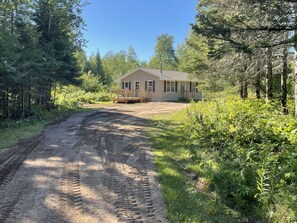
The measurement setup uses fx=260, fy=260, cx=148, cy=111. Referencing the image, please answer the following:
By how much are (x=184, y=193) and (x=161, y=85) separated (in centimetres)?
1987

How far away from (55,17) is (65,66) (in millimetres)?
2620

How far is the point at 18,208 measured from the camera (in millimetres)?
3303

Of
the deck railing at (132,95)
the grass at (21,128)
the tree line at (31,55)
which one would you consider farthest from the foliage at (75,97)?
the grass at (21,128)

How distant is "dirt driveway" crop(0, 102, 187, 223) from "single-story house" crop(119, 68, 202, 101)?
1658cm

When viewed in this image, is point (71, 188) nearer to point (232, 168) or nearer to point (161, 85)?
point (232, 168)

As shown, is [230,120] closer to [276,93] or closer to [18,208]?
[18,208]

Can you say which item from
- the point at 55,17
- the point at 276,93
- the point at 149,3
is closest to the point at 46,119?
the point at 55,17

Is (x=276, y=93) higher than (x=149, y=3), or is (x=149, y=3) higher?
(x=149, y=3)

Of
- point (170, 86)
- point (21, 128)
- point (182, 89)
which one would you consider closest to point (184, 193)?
point (21, 128)

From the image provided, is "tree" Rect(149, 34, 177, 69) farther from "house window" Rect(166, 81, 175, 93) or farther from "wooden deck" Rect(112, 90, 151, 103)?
"wooden deck" Rect(112, 90, 151, 103)

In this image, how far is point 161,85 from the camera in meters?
23.4

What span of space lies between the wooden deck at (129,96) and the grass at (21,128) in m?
10.2

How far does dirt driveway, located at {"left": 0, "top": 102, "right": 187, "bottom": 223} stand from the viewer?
10.6ft

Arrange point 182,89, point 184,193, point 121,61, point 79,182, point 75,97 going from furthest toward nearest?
point 121,61 < point 182,89 < point 75,97 < point 79,182 < point 184,193
